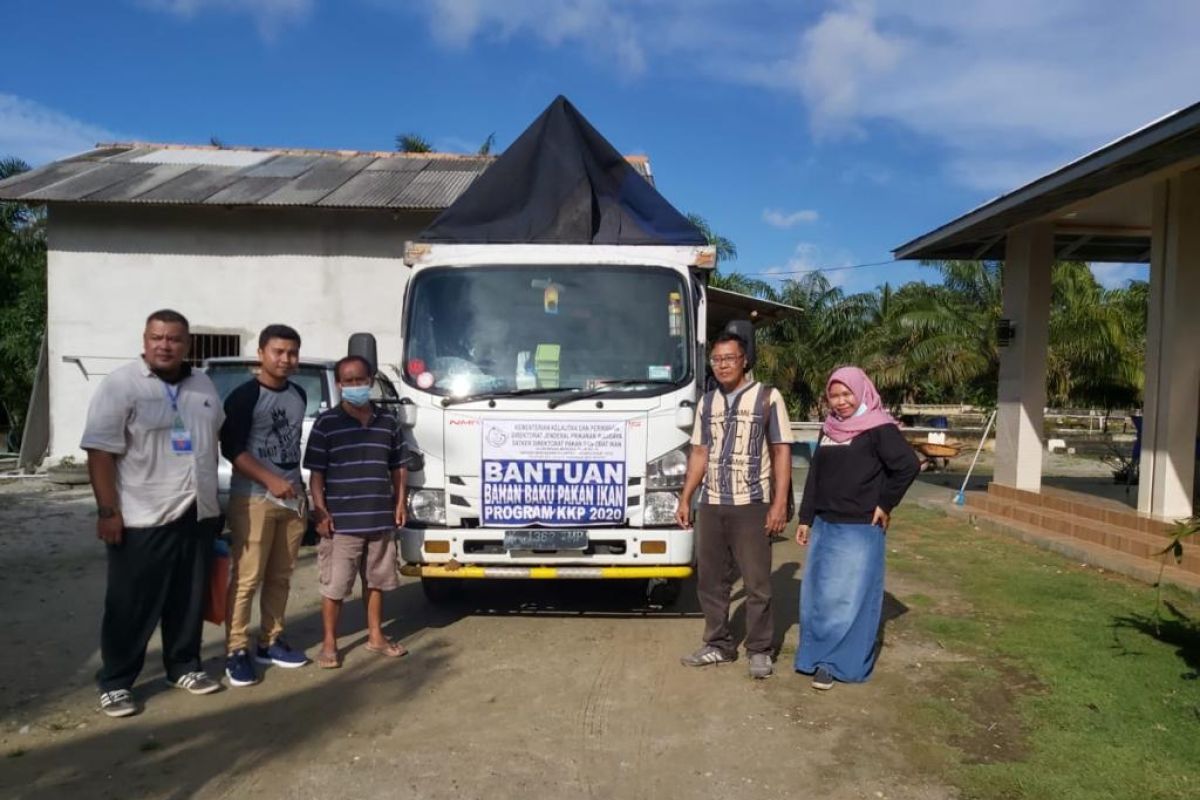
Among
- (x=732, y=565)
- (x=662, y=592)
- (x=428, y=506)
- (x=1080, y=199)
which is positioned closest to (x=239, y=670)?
(x=428, y=506)

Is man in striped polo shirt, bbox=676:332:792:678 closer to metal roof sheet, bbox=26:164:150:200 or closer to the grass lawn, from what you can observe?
the grass lawn

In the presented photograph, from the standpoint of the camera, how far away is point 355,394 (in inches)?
198

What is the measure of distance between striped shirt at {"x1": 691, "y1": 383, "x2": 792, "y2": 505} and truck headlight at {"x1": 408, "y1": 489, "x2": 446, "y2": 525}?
1.65m

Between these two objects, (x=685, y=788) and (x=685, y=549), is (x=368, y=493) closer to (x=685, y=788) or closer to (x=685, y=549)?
(x=685, y=549)

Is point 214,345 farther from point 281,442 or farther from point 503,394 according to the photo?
point 281,442

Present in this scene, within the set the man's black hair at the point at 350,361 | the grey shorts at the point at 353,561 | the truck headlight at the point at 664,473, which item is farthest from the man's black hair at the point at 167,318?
the truck headlight at the point at 664,473

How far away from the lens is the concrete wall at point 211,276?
13992 mm

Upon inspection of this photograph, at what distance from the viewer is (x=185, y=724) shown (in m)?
4.25

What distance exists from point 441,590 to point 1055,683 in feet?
13.1

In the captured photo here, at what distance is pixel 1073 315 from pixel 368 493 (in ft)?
54.3

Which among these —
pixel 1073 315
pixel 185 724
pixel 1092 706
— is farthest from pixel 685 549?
Answer: pixel 1073 315

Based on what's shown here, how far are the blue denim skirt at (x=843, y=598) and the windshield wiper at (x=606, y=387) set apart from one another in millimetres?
1321

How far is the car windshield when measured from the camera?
28.7 ft

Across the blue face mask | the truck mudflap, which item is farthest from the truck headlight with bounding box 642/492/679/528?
the blue face mask
